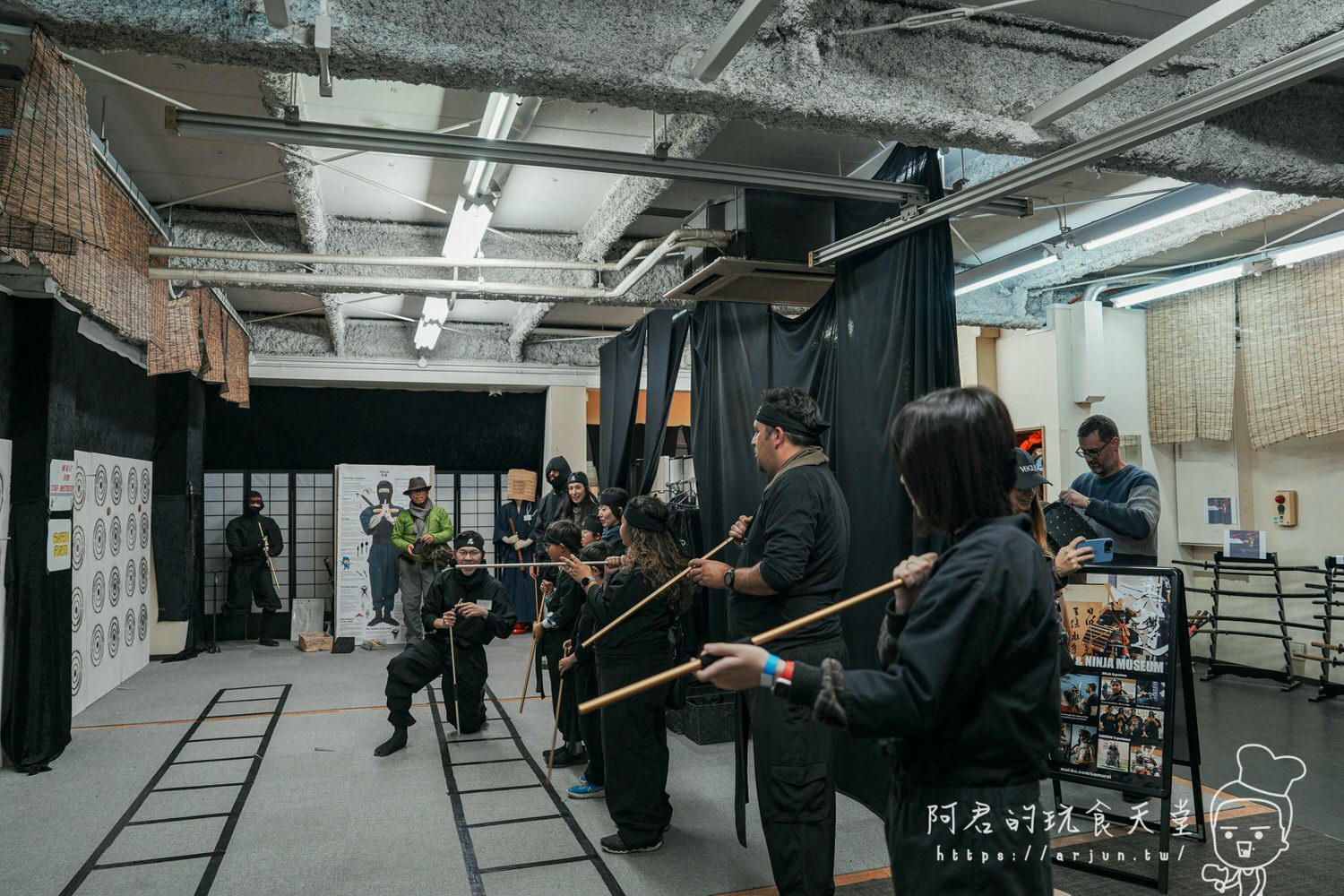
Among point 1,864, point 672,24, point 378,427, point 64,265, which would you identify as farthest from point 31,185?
point 378,427

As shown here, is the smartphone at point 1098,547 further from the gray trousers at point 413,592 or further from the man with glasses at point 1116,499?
the gray trousers at point 413,592

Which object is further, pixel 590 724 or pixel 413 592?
pixel 413 592

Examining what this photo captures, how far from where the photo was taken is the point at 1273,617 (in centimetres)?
662

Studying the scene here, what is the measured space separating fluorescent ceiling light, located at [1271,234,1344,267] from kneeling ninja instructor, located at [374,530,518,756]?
4.97 meters

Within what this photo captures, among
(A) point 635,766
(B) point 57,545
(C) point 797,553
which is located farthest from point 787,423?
(B) point 57,545

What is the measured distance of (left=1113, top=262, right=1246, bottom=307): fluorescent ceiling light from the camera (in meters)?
5.75

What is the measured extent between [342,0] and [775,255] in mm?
2112

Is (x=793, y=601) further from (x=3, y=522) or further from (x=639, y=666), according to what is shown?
(x=3, y=522)

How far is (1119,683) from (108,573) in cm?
640

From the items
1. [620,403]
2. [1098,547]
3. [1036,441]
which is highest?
[620,403]

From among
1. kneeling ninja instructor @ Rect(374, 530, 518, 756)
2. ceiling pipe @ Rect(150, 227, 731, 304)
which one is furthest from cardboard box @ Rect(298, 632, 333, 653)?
ceiling pipe @ Rect(150, 227, 731, 304)

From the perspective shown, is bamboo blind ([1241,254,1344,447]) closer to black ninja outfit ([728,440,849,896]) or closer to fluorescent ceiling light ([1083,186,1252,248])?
fluorescent ceiling light ([1083,186,1252,248])

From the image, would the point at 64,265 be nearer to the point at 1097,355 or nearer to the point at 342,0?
the point at 342,0

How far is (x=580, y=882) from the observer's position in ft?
10.2
